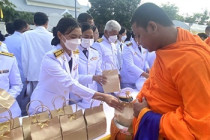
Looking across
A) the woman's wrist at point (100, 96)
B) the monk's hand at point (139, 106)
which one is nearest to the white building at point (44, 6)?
the woman's wrist at point (100, 96)

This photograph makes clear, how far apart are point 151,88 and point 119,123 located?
39 centimetres

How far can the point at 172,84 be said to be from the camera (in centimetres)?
115

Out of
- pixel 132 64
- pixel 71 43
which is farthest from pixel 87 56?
pixel 132 64

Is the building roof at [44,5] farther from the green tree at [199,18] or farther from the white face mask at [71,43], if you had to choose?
the white face mask at [71,43]

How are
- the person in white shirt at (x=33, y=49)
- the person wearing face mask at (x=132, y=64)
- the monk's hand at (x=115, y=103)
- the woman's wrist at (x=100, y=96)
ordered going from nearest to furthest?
the monk's hand at (x=115, y=103)
the woman's wrist at (x=100, y=96)
the person wearing face mask at (x=132, y=64)
the person in white shirt at (x=33, y=49)

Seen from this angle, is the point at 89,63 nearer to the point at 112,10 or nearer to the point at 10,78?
the point at 10,78

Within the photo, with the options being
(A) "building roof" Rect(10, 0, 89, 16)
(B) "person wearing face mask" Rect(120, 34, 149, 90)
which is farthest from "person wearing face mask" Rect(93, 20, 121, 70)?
(A) "building roof" Rect(10, 0, 89, 16)

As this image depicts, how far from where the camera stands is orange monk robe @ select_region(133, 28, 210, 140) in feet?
3.42

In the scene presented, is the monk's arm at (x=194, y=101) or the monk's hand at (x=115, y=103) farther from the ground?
the monk's arm at (x=194, y=101)

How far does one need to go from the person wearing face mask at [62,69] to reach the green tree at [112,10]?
1934cm

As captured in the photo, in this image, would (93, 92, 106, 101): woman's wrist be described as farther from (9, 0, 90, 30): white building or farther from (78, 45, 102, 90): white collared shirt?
(9, 0, 90, 30): white building

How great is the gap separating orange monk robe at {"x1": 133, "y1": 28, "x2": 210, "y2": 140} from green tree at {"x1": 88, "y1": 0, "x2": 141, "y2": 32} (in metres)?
20.4

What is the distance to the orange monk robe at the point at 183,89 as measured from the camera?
41.1 inches

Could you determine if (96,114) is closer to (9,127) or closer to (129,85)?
(9,127)
